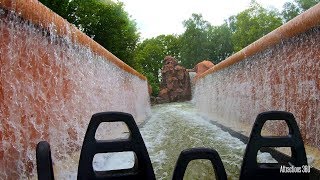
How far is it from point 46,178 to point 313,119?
289 centimetres

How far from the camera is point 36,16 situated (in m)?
3.34

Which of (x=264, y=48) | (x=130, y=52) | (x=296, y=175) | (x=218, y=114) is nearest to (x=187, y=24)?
(x=130, y=52)

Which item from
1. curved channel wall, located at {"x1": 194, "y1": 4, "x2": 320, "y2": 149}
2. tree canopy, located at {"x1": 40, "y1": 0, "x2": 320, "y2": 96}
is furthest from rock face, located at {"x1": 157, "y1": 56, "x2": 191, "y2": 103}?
curved channel wall, located at {"x1": 194, "y1": 4, "x2": 320, "y2": 149}

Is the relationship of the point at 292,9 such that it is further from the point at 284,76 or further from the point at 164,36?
the point at 284,76

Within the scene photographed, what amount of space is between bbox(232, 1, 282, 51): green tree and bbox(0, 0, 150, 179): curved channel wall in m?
34.4

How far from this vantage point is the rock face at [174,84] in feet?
97.5

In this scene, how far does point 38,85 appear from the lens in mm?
3508

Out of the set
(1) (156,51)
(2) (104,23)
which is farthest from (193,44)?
(2) (104,23)

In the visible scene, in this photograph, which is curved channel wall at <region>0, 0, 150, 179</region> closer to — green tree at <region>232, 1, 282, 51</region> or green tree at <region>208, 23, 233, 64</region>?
green tree at <region>232, 1, 282, 51</region>

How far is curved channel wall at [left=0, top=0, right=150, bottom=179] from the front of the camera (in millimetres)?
2844

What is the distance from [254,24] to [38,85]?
3875 centimetres

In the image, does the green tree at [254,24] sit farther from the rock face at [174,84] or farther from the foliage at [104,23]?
the foliage at [104,23]

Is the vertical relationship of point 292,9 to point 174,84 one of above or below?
above

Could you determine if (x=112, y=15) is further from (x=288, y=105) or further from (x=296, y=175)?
(x=296, y=175)
